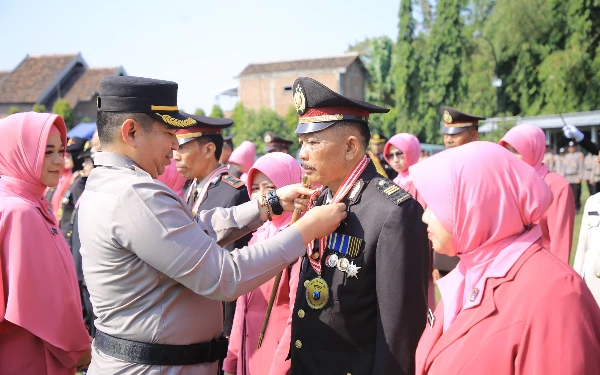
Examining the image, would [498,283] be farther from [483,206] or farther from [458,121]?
[458,121]

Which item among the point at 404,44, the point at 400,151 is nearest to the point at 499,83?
the point at 404,44

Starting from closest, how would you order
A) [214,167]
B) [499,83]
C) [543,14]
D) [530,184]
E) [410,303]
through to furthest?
[530,184], [410,303], [214,167], [543,14], [499,83]

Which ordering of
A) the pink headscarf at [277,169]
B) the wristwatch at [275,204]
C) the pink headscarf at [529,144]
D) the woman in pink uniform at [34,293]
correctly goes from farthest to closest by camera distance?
the pink headscarf at [529,144]
the pink headscarf at [277,169]
the wristwatch at [275,204]
the woman in pink uniform at [34,293]

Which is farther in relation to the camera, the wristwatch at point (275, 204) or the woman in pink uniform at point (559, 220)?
the woman in pink uniform at point (559, 220)

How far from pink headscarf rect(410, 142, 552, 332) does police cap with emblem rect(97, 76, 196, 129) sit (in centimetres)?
120

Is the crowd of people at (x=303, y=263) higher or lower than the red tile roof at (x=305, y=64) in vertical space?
lower

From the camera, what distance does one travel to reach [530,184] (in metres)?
2.03

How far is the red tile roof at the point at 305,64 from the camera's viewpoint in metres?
47.6

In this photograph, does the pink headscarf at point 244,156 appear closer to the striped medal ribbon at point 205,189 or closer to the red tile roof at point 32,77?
the striped medal ribbon at point 205,189

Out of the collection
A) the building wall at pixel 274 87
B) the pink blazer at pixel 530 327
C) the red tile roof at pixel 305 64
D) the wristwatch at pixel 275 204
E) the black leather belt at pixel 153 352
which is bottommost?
the black leather belt at pixel 153 352

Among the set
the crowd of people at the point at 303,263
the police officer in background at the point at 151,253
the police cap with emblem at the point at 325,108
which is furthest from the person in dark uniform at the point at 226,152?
the police officer in background at the point at 151,253

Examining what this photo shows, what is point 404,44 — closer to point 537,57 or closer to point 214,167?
point 537,57

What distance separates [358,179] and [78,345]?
1825 millimetres

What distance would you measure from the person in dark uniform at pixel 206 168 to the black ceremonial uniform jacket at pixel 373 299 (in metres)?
1.92
